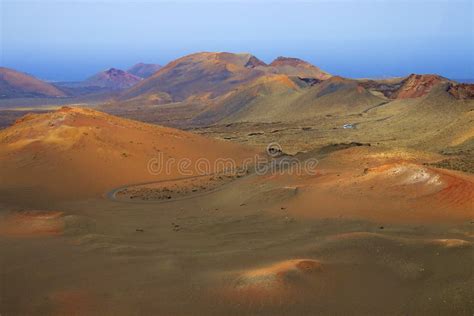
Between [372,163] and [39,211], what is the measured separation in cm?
1138

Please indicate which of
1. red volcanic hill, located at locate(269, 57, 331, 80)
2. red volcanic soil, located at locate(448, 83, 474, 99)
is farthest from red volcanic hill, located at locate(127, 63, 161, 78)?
red volcanic soil, located at locate(448, 83, 474, 99)

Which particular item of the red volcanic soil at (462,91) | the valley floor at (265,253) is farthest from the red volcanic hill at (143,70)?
the valley floor at (265,253)

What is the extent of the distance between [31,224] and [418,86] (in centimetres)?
5145

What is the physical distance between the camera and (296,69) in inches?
3669

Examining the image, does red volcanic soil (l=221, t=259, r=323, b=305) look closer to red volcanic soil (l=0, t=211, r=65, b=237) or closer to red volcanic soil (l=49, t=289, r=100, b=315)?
red volcanic soil (l=49, t=289, r=100, b=315)

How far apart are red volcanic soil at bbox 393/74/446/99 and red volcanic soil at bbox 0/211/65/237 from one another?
162ft

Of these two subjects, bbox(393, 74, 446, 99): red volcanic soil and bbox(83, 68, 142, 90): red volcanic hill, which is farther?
bbox(83, 68, 142, 90): red volcanic hill

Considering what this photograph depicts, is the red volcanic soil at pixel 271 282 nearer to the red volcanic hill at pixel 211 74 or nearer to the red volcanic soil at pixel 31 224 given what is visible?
the red volcanic soil at pixel 31 224

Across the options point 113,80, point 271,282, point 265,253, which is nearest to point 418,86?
point 265,253

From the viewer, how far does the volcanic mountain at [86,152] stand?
1994 cm

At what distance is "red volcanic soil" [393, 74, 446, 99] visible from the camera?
2233 inches

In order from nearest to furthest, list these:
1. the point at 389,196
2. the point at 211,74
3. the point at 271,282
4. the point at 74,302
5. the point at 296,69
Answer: the point at 74,302 → the point at 271,282 → the point at 389,196 → the point at 211,74 → the point at 296,69

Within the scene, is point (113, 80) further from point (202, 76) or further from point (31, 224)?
A: point (31, 224)

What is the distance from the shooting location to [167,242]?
12.0m
